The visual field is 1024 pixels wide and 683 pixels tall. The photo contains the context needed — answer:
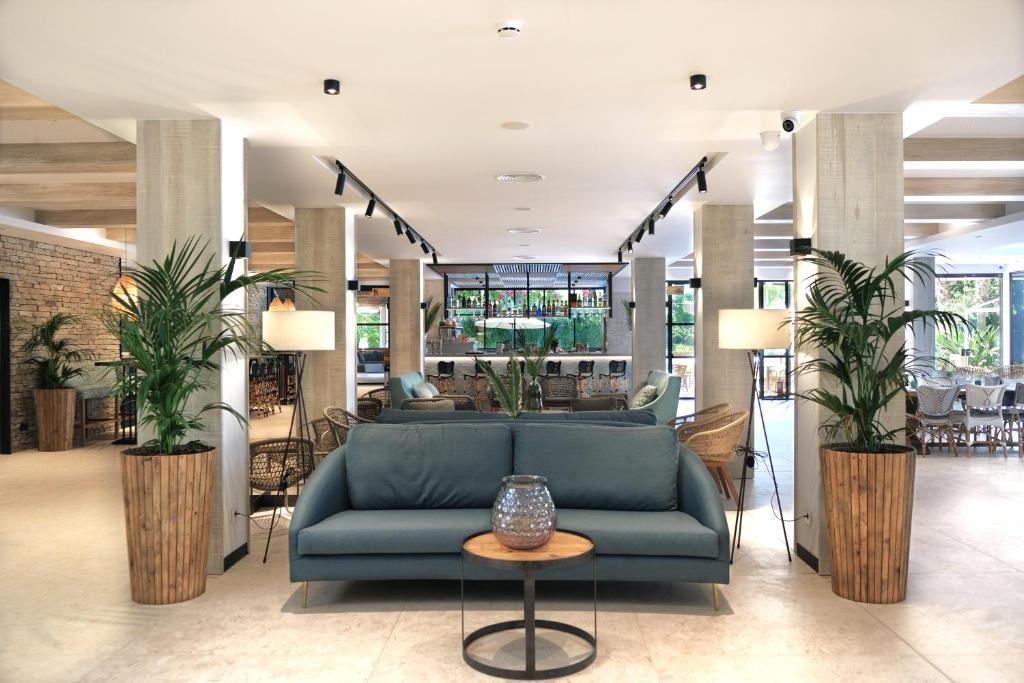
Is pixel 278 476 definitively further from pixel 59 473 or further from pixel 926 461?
pixel 926 461

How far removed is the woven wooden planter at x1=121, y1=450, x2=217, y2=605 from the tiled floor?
13 centimetres

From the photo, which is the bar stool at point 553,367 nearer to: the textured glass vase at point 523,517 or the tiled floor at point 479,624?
the tiled floor at point 479,624

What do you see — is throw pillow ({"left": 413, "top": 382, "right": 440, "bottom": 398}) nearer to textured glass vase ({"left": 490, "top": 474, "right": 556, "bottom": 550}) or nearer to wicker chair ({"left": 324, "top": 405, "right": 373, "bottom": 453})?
wicker chair ({"left": 324, "top": 405, "right": 373, "bottom": 453})

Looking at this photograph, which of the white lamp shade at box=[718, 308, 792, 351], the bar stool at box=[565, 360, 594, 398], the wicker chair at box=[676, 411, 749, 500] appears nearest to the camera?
the white lamp shade at box=[718, 308, 792, 351]

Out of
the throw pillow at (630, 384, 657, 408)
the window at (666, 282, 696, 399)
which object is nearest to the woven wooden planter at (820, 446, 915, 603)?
the throw pillow at (630, 384, 657, 408)

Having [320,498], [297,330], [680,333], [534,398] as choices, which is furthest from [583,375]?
[320,498]

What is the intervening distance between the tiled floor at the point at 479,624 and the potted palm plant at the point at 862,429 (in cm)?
23

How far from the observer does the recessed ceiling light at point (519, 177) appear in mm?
7242

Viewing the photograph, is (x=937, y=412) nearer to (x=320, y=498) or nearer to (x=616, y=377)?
(x=616, y=377)

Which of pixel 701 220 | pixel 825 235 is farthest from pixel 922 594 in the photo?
pixel 701 220

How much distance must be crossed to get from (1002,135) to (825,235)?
9.54ft

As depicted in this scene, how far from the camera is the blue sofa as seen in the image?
14.0 feet

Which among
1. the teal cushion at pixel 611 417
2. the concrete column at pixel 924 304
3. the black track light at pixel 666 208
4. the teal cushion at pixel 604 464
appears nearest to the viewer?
the teal cushion at pixel 604 464

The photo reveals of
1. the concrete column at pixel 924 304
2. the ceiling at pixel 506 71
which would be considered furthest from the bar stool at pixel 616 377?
the ceiling at pixel 506 71
